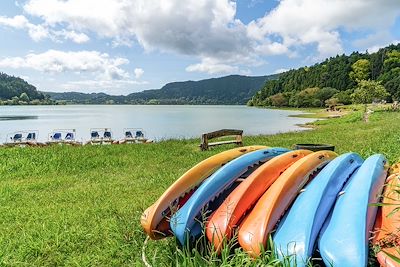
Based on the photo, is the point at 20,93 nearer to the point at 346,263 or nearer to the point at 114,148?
the point at 114,148

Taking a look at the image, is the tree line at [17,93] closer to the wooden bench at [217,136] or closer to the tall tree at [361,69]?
the tall tree at [361,69]

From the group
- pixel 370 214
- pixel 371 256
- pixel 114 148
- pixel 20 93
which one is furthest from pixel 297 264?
pixel 20 93

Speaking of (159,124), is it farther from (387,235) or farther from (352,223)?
(387,235)

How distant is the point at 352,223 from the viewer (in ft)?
10.2

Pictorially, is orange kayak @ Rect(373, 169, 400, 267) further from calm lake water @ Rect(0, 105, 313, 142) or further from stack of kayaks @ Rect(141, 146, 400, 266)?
calm lake water @ Rect(0, 105, 313, 142)

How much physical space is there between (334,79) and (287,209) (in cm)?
13602

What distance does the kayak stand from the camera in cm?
389

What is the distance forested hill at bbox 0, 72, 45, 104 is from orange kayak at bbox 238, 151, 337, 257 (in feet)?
582

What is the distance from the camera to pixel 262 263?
2.94 metres

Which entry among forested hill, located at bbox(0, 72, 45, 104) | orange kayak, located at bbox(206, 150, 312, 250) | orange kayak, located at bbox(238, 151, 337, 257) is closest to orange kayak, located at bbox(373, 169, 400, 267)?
orange kayak, located at bbox(238, 151, 337, 257)

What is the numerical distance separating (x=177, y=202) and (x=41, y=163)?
27.8 feet

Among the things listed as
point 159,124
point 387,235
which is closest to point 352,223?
point 387,235

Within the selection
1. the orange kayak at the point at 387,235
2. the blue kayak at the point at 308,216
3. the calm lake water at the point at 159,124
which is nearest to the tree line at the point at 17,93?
the calm lake water at the point at 159,124

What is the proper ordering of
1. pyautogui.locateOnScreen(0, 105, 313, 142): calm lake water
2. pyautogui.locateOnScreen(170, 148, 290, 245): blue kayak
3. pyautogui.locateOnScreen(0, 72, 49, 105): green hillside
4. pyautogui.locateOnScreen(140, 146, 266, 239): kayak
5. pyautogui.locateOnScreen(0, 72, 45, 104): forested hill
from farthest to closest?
1. pyautogui.locateOnScreen(0, 72, 45, 104): forested hill
2. pyautogui.locateOnScreen(0, 72, 49, 105): green hillside
3. pyautogui.locateOnScreen(0, 105, 313, 142): calm lake water
4. pyautogui.locateOnScreen(140, 146, 266, 239): kayak
5. pyautogui.locateOnScreen(170, 148, 290, 245): blue kayak
